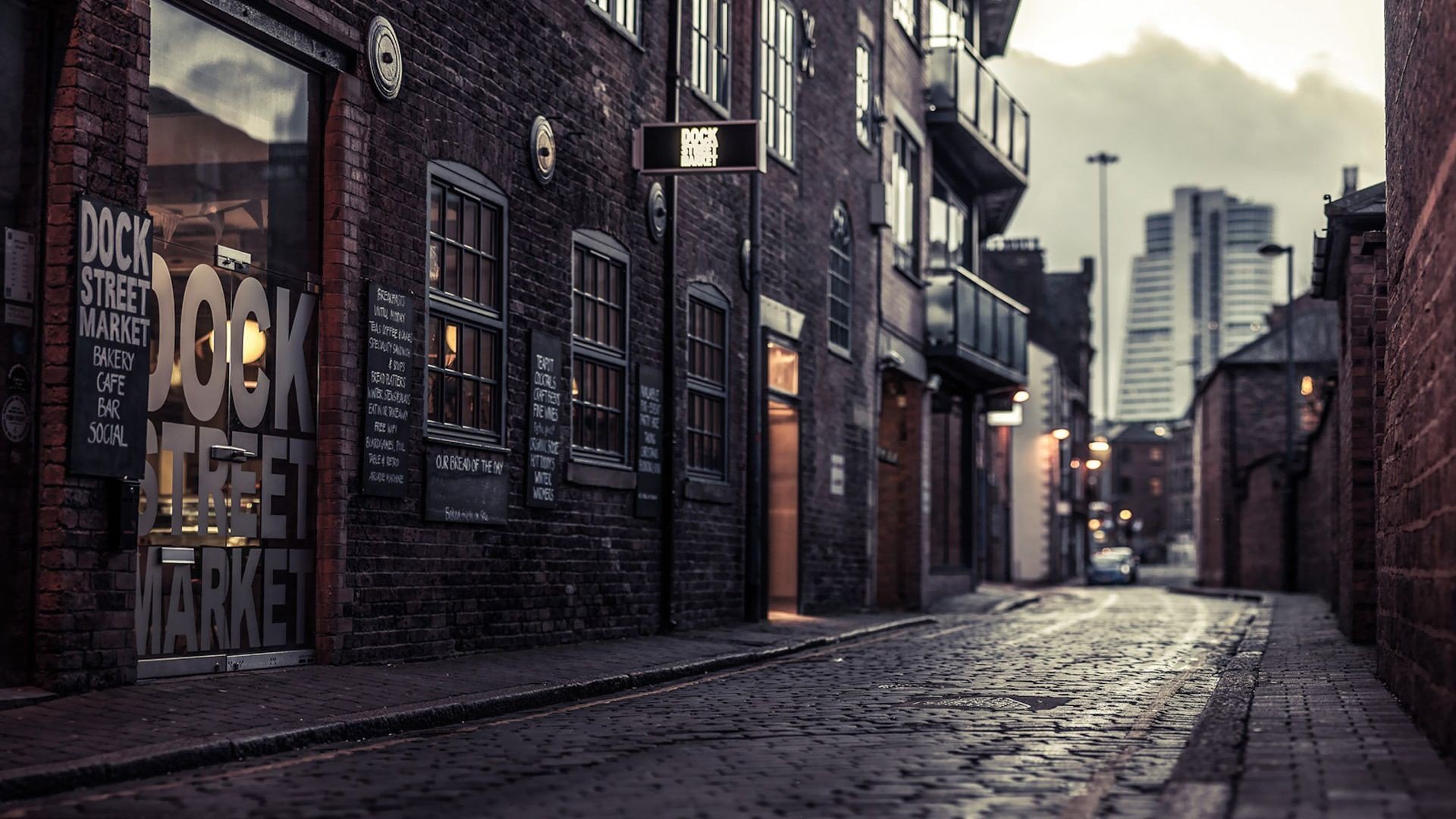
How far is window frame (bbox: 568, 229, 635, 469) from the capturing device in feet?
54.9

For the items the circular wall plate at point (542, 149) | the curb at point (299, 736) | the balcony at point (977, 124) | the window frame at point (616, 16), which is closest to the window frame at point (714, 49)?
the window frame at point (616, 16)

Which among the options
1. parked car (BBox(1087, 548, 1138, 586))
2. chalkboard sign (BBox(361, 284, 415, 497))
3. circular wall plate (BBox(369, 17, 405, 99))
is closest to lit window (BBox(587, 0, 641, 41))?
circular wall plate (BBox(369, 17, 405, 99))

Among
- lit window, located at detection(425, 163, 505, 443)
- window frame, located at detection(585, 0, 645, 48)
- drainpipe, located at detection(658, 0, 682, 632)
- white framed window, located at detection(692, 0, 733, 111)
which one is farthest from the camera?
white framed window, located at detection(692, 0, 733, 111)

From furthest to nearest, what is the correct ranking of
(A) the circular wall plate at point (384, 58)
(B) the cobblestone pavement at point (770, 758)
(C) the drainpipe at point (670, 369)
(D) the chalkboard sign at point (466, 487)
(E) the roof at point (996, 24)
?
(E) the roof at point (996, 24) < (C) the drainpipe at point (670, 369) < (D) the chalkboard sign at point (466, 487) < (A) the circular wall plate at point (384, 58) < (B) the cobblestone pavement at point (770, 758)

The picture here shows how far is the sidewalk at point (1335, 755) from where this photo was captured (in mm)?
6570

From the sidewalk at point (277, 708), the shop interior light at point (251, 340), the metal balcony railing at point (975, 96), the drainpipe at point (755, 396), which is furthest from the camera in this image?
the metal balcony railing at point (975, 96)

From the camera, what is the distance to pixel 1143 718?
10.7 m

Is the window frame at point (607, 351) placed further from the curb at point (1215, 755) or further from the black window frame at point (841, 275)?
the black window frame at point (841, 275)

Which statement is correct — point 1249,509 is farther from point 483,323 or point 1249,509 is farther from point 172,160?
point 172,160

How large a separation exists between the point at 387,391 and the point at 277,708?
3707 mm

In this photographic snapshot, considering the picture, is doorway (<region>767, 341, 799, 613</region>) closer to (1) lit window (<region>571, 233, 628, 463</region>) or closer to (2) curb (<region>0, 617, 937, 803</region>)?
(1) lit window (<region>571, 233, 628, 463</region>)

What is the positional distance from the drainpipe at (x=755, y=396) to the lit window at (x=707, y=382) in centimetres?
38

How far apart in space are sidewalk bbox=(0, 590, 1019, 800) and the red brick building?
1.52 feet

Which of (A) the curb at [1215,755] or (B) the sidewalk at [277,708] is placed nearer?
(A) the curb at [1215,755]
